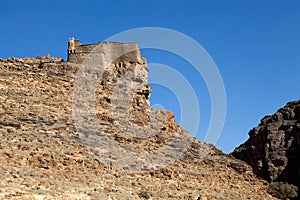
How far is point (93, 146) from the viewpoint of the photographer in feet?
113

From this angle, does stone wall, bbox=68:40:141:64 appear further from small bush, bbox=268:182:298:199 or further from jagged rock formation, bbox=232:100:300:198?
jagged rock formation, bbox=232:100:300:198

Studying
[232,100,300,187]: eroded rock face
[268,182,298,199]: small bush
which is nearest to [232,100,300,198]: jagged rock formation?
[232,100,300,187]: eroded rock face

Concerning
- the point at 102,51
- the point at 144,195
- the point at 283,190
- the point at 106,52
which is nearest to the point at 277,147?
the point at 283,190

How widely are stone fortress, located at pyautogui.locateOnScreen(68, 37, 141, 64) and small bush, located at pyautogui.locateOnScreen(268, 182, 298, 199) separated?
1625 centimetres

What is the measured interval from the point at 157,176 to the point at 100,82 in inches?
425

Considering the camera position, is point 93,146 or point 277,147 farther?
point 277,147

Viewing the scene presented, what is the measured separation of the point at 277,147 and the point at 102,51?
70.3 ft

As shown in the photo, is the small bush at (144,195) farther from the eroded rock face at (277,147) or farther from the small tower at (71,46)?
the eroded rock face at (277,147)

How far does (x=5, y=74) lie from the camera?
38750 mm

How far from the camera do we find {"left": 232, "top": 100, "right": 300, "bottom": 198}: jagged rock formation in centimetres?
5447

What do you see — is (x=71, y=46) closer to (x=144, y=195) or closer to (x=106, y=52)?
(x=106, y=52)

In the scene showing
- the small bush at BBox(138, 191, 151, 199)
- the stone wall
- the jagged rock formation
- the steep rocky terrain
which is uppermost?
the stone wall

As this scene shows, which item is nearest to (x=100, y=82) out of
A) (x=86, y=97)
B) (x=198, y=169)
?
(x=86, y=97)

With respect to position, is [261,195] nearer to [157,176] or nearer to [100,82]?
[157,176]
